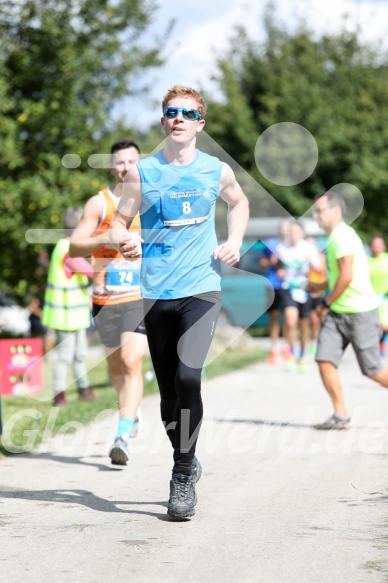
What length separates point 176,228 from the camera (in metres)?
5.56

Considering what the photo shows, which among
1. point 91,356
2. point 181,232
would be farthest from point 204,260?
point 91,356

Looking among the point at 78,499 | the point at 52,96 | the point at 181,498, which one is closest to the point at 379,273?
the point at 52,96

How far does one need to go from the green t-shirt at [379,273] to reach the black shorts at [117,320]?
807cm

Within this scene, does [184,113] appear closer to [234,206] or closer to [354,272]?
[234,206]

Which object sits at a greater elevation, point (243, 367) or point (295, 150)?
point (295, 150)

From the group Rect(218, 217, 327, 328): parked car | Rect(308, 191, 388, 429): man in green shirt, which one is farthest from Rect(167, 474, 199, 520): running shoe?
Rect(218, 217, 327, 328): parked car

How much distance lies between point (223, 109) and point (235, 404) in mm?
25326

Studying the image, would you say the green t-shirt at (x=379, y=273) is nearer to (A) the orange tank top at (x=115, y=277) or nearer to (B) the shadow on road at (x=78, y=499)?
→ (A) the orange tank top at (x=115, y=277)

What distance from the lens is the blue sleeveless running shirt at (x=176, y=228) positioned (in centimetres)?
554

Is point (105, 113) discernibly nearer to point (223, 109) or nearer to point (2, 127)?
point (2, 127)

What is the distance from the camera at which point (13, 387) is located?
11.1 meters

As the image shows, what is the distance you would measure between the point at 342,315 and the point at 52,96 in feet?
31.0

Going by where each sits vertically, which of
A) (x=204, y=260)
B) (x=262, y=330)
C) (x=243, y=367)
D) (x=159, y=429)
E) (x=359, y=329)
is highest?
(x=204, y=260)

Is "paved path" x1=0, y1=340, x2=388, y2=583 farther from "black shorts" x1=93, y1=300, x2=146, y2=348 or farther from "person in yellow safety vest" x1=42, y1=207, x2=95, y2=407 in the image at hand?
"person in yellow safety vest" x1=42, y1=207, x2=95, y2=407
